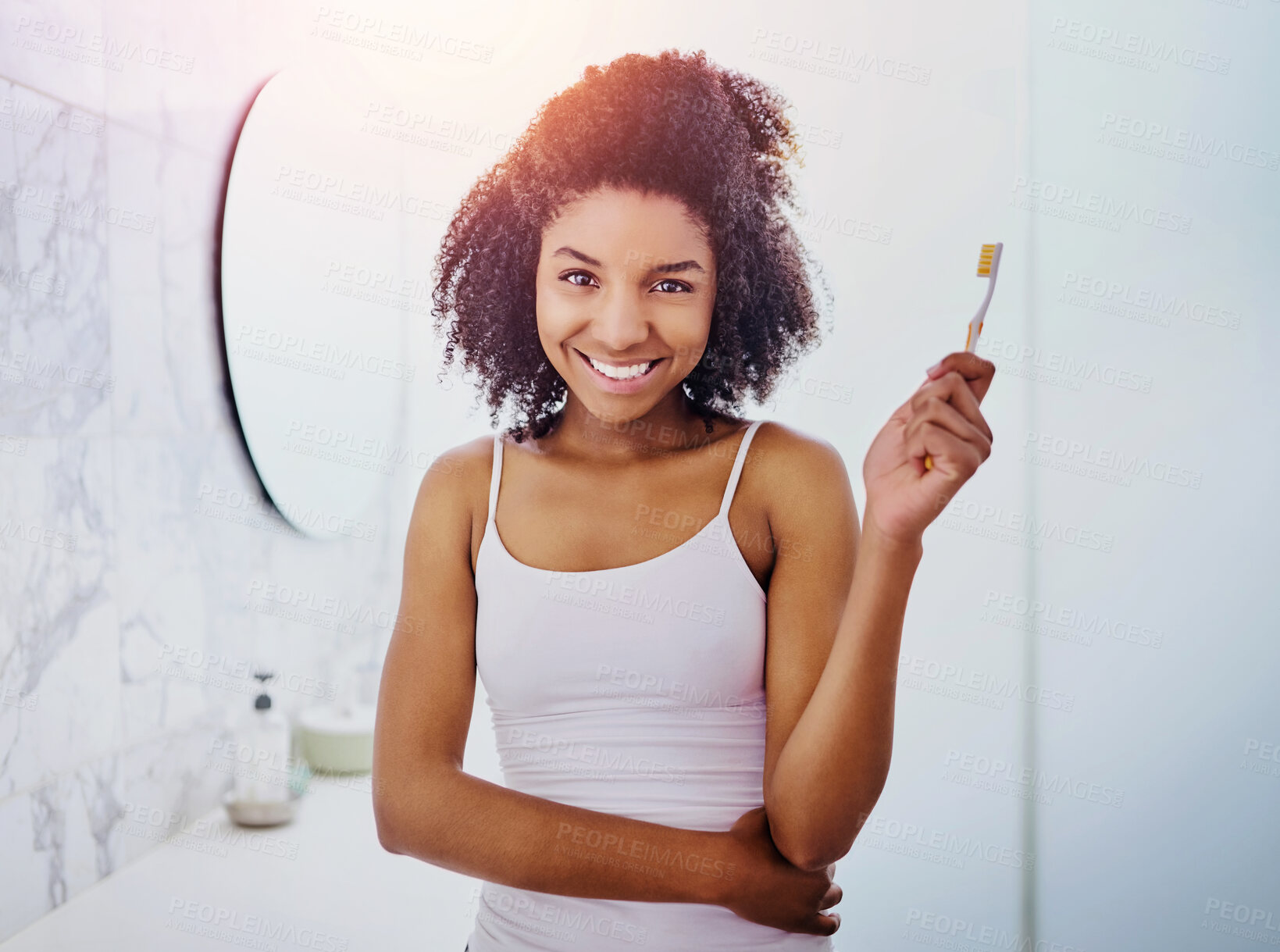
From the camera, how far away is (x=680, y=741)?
0.64 metres

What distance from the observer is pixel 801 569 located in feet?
2.07

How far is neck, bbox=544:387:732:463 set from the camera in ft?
2.36

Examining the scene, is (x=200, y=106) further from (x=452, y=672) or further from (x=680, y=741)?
(x=680, y=741)

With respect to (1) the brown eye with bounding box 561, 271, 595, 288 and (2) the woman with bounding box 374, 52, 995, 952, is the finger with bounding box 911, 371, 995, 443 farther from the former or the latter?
(1) the brown eye with bounding box 561, 271, 595, 288

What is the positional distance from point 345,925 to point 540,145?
2.48 feet

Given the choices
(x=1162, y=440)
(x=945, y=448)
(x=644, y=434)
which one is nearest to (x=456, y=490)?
(x=644, y=434)

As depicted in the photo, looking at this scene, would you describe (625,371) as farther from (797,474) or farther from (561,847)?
(561,847)

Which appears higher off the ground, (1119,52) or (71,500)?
(1119,52)

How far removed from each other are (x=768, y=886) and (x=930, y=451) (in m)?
0.28

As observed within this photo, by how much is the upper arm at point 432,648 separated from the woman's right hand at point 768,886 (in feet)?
0.62

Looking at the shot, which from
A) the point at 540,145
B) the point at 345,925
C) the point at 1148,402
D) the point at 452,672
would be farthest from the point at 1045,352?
the point at 345,925

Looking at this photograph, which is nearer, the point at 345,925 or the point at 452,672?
the point at 452,672

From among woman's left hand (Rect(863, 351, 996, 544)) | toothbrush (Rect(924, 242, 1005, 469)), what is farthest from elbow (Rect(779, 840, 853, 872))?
toothbrush (Rect(924, 242, 1005, 469))

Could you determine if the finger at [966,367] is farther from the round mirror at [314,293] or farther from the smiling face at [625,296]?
the round mirror at [314,293]
